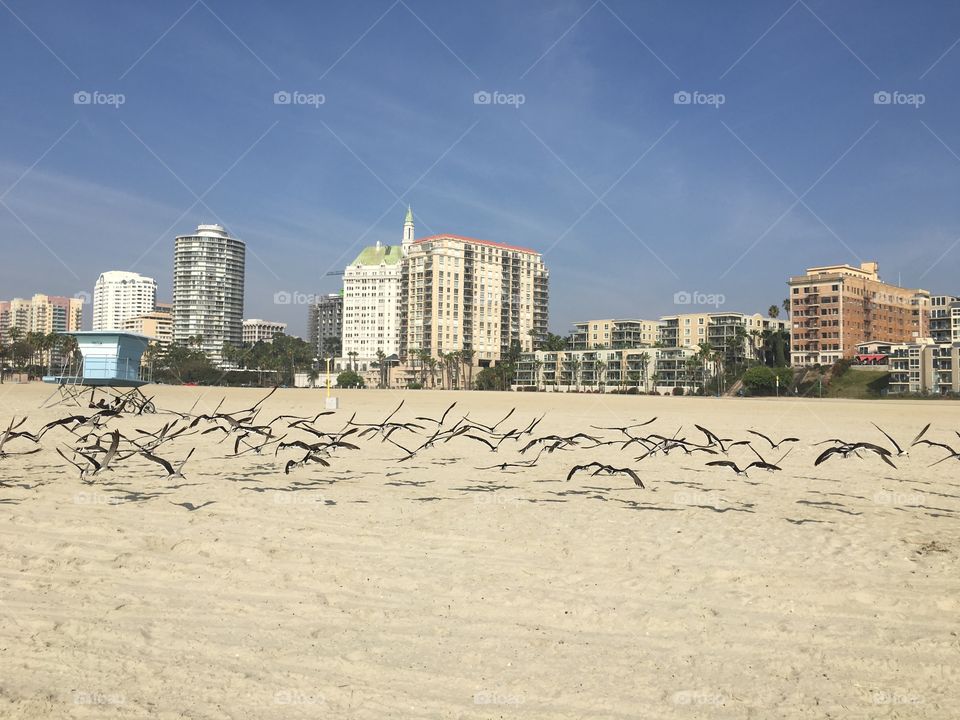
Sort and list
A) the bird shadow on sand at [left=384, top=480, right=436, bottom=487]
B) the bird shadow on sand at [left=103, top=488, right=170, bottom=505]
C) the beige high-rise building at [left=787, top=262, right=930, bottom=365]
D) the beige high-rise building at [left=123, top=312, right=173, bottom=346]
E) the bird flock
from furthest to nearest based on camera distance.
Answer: the beige high-rise building at [left=123, top=312, right=173, bottom=346] < the beige high-rise building at [left=787, top=262, right=930, bottom=365] < the bird flock < the bird shadow on sand at [left=384, top=480, right=436, bottom=487] < the bird shadow on sand at [left=103, top=488, right=170, bottom=505]

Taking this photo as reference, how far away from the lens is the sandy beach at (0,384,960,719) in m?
2.84

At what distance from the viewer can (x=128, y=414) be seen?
20047 millimetres

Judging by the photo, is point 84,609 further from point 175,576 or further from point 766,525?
point 766,525

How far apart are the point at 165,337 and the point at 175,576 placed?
20292cm

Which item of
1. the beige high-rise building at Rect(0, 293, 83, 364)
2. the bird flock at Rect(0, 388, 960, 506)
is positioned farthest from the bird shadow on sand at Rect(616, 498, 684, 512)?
the beige high-rise building at Rect(0, 293, 83, 364)

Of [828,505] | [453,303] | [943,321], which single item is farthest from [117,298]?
[828,505]

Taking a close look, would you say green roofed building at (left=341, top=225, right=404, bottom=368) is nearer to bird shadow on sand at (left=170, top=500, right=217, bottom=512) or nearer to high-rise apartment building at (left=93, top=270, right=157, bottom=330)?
high-rise apartment building at (left=93, top=270, right=157, bottom=330)

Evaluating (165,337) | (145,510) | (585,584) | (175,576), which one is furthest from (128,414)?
(165,337)

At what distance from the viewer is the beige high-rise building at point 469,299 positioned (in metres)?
147

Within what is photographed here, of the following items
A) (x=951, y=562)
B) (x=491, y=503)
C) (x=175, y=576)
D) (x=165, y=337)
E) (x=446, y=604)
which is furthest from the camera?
(x=165, y=337)

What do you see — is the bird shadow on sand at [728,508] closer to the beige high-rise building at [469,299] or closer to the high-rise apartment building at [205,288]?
the beige high-rise building at [469,299]

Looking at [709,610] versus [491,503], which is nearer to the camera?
[709,610]

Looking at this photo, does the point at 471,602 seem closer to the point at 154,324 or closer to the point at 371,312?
the point at 371,312

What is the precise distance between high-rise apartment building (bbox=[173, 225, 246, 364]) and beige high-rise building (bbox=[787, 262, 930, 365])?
14184 centimetres
